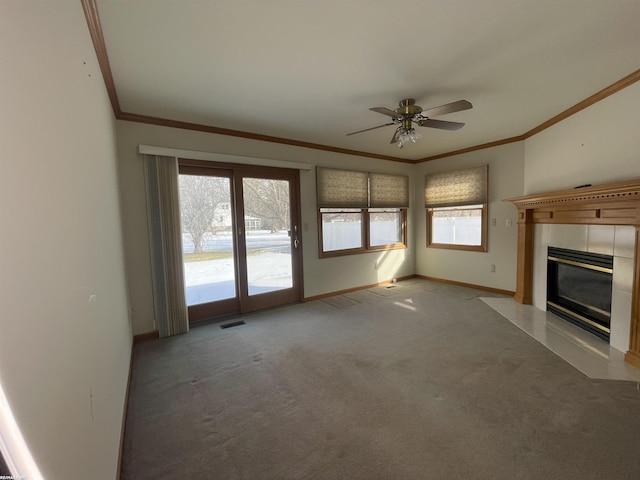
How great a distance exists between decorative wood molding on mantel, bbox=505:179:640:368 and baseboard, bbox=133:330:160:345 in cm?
472

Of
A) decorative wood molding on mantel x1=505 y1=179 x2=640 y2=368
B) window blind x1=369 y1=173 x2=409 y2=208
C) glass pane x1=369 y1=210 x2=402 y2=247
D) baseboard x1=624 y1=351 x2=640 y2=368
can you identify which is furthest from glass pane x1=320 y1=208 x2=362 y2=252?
baseboard x1=624 y1=351 x2=640 y2=368

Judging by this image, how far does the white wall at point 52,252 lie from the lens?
0.62 metres

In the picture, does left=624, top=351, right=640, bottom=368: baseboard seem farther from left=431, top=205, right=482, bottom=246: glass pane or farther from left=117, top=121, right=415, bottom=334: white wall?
left=117, top=121, right=415, bottom=334: white wall

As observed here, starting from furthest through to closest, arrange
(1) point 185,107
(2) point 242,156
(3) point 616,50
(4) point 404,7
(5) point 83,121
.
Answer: (2) point 242,156
(1) point 185,107
(3) point 616,50
(4) point 404,7
(5) point 83,121

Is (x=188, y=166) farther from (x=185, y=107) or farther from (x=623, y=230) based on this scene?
(x=623, y=230)

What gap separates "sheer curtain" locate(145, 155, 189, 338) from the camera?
3260 millimetres

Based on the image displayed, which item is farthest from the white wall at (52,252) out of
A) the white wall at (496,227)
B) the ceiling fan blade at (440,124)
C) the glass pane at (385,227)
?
the white wall at (496,227)

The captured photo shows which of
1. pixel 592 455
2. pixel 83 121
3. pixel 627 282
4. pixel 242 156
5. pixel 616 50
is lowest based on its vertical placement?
pixel 592 455

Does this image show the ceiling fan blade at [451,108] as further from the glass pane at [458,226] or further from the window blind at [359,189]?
the glass pane at [458,226]

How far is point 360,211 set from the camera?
530 cm

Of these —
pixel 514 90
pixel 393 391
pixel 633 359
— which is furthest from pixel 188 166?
pixel 633 359

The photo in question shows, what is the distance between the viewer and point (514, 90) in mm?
2838

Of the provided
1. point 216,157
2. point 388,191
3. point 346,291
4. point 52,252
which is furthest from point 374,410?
point 388,191

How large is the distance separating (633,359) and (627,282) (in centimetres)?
68
